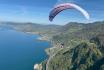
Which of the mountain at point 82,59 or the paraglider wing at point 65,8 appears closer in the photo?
the paraglider wing at point 65,8

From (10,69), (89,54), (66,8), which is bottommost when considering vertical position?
(10,69)

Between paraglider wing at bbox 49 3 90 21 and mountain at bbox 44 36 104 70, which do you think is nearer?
paraglider wing at bbox 49 3 90 21

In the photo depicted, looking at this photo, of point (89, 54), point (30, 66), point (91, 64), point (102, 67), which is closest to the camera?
point (102, 67)

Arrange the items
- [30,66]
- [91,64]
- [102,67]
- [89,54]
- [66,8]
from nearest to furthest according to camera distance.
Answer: [66,8], [102,67], [91,64], [89,54], [30,66]

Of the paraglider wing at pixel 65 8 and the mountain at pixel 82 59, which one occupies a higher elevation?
the paraglider wing at pixel 65 8

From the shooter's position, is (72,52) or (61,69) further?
(72,52)

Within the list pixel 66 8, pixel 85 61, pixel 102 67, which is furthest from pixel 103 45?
pixel 66 8

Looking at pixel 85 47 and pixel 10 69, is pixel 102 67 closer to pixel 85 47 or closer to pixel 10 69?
pixel 85 47

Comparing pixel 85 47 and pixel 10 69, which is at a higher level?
pixel 85 47

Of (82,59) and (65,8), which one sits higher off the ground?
(65,8)

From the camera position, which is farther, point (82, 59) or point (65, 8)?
point (82, 59)

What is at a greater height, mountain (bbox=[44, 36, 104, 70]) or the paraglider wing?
the paraglider wing
